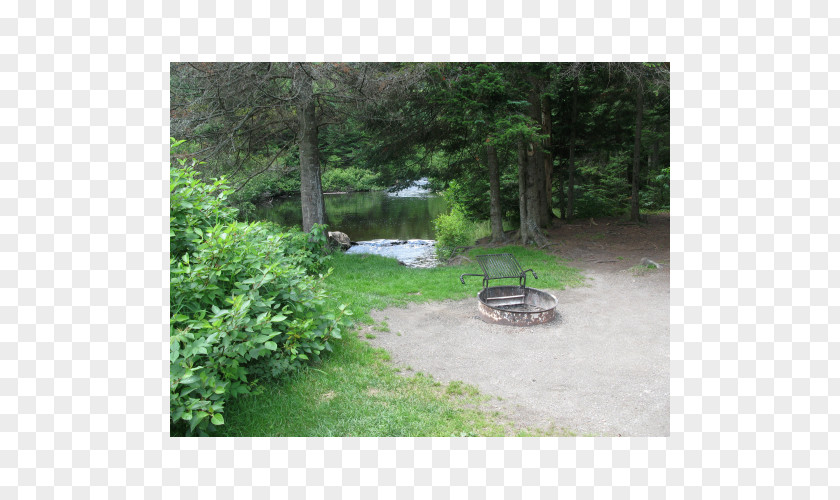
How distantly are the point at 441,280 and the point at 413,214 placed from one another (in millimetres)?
21820

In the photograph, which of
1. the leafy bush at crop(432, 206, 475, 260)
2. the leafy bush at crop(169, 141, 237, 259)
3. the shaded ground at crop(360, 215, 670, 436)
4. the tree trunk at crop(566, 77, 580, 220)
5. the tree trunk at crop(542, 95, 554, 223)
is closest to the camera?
the leafy bush at crop(169, 141, 237, 259)

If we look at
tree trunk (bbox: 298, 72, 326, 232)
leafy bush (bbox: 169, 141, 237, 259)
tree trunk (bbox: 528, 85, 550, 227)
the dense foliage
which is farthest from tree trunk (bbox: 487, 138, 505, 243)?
leafy bush (bbox: 169, 141, 237, 259)

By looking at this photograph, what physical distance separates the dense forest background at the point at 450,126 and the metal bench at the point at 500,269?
271 centimetres

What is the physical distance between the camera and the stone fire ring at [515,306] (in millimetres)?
7652

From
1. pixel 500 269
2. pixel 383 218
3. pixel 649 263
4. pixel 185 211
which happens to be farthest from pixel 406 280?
pixel 383 218

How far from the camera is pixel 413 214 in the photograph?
32594mm

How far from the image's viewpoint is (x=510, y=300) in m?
8.93

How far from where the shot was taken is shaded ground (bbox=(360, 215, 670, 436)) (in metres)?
4.81

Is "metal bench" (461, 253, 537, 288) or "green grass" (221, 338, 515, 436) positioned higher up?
"metal bench" (461, 253, 537, 288)

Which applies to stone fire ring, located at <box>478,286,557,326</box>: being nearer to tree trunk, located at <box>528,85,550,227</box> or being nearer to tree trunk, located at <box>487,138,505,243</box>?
tree trunk, located at <box>528,85,550,227</box>

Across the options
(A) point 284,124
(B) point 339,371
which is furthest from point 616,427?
(A) point 284,124

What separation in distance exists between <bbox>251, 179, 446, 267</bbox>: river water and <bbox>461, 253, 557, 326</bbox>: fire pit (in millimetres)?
5604

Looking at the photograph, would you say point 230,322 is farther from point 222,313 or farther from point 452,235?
point 452,235

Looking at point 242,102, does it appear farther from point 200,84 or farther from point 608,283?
point 608,283
